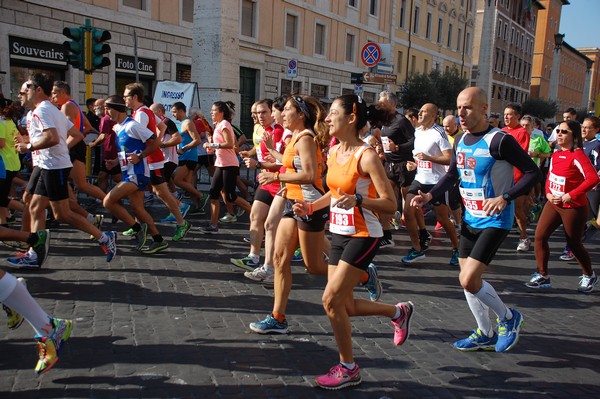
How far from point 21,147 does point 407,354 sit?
4660mm

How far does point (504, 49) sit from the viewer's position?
6469cm

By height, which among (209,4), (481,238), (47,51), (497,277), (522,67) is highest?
(522,67)

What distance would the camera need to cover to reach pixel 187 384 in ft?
11.6

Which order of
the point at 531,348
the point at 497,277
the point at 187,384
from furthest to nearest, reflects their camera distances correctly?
the point at 497,277 → the point at 531,348 → the point at 187,384

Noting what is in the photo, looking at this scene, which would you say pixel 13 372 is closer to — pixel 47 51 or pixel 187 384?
pixel 187 384

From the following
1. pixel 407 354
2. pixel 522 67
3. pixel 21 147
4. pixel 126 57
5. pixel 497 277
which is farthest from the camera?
pixel 522 67

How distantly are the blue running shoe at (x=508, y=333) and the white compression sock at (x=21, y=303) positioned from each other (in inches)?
129

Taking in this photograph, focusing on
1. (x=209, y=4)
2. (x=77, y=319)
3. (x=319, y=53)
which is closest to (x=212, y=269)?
(x=77, y=319)

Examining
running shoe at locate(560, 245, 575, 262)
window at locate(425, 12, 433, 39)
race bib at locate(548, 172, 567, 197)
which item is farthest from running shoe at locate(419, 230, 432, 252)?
window at locate(425, 12, 433, 39)

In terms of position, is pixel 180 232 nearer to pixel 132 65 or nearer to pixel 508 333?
pixel 508 333

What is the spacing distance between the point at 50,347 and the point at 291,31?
93.4ft

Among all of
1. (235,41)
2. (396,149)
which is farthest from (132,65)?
(396,149)

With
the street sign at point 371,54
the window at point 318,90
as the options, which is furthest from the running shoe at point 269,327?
the window at point 318,90

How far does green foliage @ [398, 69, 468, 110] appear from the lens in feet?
129
